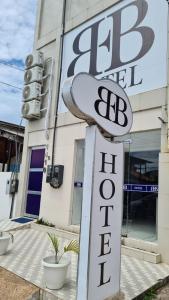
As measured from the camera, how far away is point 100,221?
345 cm

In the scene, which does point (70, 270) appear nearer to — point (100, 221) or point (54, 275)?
point (54, 275)

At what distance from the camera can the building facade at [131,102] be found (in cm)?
633

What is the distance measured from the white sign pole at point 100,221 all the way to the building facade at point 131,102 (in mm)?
2405

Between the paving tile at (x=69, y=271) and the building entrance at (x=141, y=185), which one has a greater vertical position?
the building entrance at (x=141, y=185)

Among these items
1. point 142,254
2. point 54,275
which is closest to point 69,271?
point 54,275

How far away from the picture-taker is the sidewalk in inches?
161

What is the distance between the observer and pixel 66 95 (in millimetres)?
3238

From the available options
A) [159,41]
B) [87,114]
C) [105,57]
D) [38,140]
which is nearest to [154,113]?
[159,41]

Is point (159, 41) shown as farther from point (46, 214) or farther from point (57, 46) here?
point (46, 214)

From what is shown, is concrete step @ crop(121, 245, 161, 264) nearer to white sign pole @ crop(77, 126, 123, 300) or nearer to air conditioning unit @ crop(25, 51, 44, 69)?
white sign pole @ crop(77, 126, 123, 300)

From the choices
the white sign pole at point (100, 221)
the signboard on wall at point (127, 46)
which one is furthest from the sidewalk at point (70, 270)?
the signboard on wall at point (127, 46)

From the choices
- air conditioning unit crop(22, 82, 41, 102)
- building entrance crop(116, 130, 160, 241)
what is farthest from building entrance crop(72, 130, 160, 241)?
air conditioning unit crop(22, 82, 41, 102)

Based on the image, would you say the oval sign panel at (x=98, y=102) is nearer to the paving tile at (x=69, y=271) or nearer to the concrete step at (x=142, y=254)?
the paving tile at (x=69, y=271)

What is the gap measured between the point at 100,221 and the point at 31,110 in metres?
6.77
